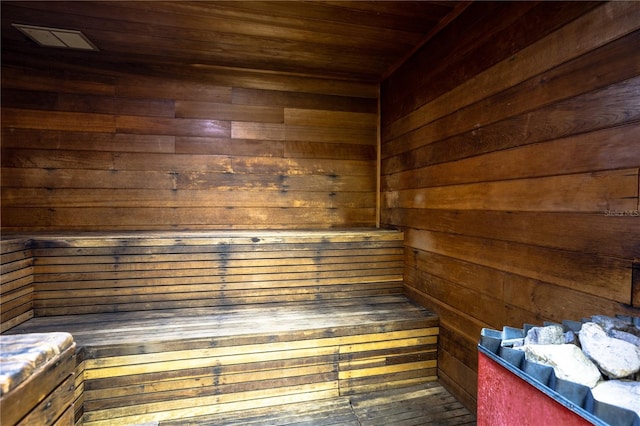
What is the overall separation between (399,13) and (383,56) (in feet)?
1.80

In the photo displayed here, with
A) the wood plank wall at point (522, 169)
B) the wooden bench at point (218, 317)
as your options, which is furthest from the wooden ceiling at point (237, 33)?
the wooden bench at point (218, 317)

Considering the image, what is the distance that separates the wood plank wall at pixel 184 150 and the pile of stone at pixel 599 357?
2.10 metres

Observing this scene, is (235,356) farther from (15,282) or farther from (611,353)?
(611,353)

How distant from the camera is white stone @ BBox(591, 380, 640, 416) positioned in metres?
0.68

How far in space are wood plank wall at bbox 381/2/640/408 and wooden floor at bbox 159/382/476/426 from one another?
145 millimetres

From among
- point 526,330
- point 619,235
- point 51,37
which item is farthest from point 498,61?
point 51,37

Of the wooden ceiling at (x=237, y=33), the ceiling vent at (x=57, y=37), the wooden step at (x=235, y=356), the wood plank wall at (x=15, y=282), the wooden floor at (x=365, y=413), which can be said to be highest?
the wooden ceiling at (x=237, y=33)

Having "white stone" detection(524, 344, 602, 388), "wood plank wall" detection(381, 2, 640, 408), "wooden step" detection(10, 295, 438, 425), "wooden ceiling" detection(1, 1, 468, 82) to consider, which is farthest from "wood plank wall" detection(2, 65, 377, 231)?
"white stone" detection(524, 344, 602, 388)

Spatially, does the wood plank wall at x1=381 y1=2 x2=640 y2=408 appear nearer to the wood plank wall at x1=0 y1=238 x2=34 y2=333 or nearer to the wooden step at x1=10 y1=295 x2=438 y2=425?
the wooden step at x1=10 y1=295 x2=438 y2=425

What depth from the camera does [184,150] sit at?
2646 millimetres

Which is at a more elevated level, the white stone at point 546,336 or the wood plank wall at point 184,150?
the wood plank wall at point 184,150

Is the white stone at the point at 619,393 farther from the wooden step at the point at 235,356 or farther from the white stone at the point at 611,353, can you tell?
the wooden step at the point at 235,356

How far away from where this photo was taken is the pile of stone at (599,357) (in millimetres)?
723

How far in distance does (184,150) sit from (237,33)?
1014mm
